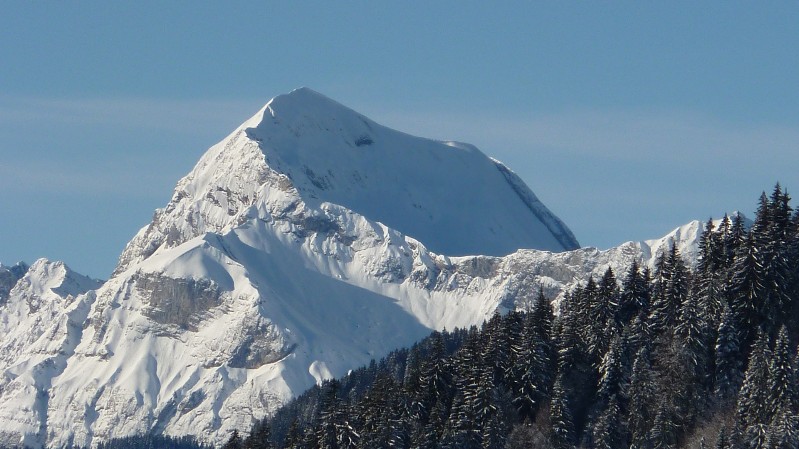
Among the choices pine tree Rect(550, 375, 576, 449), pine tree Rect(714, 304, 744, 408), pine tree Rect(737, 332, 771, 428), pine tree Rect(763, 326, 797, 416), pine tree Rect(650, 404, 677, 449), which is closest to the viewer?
pine tree Rect(763, 326, 797, 416)

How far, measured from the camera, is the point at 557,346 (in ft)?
641

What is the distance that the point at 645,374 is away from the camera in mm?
179000

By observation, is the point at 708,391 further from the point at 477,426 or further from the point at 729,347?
the point at 477,426

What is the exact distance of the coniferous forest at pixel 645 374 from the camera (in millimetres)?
169250

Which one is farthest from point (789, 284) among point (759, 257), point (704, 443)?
point (704, 443)

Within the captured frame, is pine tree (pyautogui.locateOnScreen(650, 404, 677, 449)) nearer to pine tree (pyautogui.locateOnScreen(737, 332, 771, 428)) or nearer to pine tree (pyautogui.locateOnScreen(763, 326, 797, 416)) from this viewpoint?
pine tree (pyautogui.locateOnScreen(737, 332, 771, 428))

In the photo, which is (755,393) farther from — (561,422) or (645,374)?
(561,422)

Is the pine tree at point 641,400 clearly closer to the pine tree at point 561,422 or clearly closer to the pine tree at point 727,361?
the pine tree at point 727,361

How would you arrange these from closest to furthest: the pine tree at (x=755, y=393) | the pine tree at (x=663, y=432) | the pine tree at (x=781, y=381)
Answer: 1. the pine tree at (x=781, y=381)
2. the pine tree at (x=755, y=393)
3. the pine tree at (x=663, y=432)

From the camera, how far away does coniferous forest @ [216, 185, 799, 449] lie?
169m

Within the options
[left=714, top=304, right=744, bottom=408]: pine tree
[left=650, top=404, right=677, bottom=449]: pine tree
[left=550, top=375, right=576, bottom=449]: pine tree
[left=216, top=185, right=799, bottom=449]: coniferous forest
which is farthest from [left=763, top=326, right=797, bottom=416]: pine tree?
[left=550, top=375, right=576, bottom=449]: pine tree

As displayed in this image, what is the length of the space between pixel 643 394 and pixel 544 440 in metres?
11.2

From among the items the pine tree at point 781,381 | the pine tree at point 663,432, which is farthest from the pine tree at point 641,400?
the pine tree at point 781,381

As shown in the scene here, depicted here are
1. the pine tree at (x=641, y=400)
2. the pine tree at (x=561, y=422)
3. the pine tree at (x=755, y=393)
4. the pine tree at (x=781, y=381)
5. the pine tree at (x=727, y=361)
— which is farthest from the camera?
the pine tree at (x=561, y=422)
